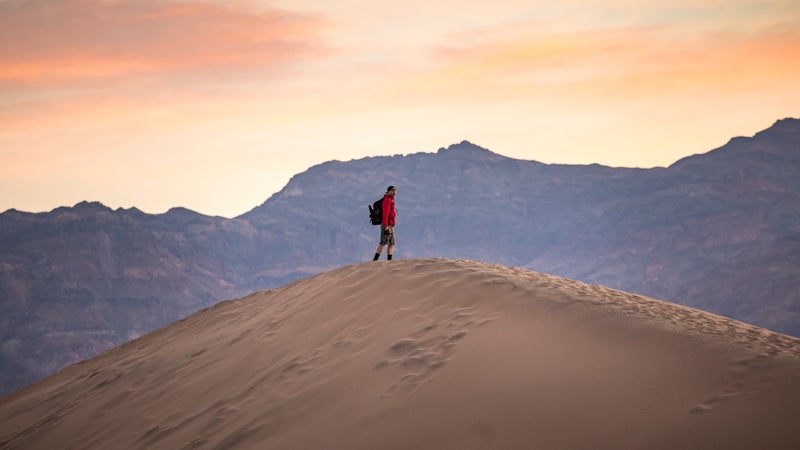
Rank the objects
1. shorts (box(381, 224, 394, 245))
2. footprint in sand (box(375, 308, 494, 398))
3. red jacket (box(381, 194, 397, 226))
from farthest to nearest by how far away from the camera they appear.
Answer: shorts (box(381, 224, 394, 245)) → red jacket (box(381, 194, 397, 226)) → footprint in sand (box(375, 308, 494, 398))

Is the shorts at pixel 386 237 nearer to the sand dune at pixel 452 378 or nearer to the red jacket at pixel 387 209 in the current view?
the red jacket at pixel 387 209

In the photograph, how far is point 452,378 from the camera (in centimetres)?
900

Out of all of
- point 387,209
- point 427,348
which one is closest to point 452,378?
point 427,348

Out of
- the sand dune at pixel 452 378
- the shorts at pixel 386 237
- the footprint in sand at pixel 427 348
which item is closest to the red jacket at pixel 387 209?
the shorts at pixel 386 237

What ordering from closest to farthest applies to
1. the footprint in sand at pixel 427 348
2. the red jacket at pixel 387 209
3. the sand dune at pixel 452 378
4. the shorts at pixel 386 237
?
the sand dune at pixel 452 378, the footprint in sand at pixel 427 348, the red jacket at pixel 387 209, the shorts at pixel 386 237

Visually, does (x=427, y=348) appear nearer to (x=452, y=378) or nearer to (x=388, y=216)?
(x=452, y=378)

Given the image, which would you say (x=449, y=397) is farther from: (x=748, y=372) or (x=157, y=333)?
(x=157, y=333)

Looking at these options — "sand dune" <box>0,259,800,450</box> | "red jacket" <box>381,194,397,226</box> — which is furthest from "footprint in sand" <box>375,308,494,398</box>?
"red jacket" <box>381,194,397,226</box>

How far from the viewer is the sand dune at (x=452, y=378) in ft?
25.0

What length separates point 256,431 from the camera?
31.7 ft

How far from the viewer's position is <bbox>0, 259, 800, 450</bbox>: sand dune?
7625 mm

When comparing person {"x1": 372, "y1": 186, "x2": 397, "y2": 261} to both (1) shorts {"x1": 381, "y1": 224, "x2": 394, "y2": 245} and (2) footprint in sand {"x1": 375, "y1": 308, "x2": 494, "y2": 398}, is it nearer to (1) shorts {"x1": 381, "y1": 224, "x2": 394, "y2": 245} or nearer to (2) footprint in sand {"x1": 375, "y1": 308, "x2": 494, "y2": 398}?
(1) shorts {"x1": 381, "y1": 224, "x2": 394, "y2": 245}

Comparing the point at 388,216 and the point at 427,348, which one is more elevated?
the point at 388,216

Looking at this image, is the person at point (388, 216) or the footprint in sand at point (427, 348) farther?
the person at point (388, 216)
